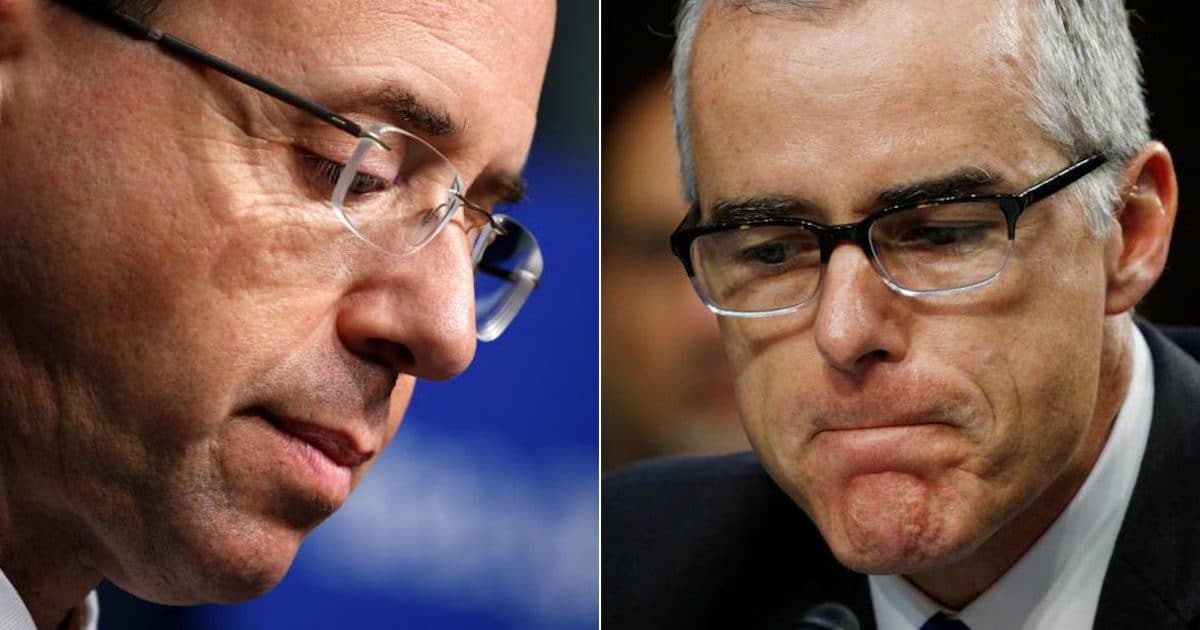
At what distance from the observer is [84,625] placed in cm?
160

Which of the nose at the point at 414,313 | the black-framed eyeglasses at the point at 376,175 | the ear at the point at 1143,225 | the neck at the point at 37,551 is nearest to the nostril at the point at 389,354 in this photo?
the nose at the point at 414,313

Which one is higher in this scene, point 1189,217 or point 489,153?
point 489,153

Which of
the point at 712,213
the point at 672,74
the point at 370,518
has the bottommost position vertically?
the point at 370,518

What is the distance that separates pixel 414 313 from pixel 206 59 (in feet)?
1.12

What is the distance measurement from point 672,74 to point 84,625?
1.06 m

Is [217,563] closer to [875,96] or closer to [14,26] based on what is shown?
[14,26]

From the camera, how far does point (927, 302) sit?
1.35 m

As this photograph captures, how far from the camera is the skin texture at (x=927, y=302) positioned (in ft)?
4.35

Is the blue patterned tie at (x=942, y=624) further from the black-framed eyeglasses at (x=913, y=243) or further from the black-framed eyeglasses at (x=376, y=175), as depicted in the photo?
the black-framed eyeglasses at (x=376, y=175)

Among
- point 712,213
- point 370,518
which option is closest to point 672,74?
point 712,213

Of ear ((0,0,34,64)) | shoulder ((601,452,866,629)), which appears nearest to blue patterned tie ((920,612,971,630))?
shoulder ((601,452,866,629))

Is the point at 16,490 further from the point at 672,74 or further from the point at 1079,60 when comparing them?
the point at 1079,60

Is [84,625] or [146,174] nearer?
[146,174]

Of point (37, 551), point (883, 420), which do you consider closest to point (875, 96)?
point (883, 420)
